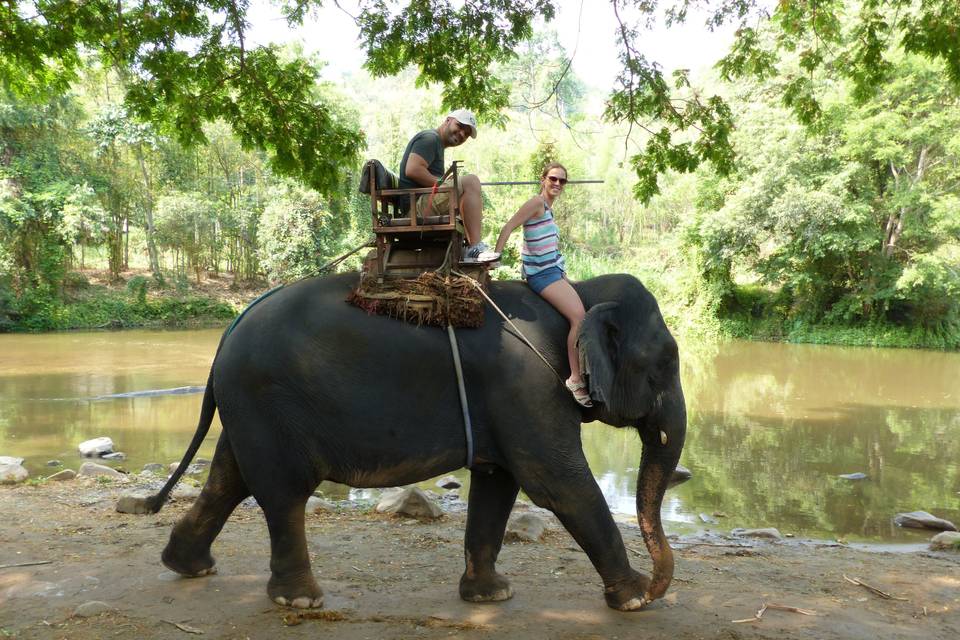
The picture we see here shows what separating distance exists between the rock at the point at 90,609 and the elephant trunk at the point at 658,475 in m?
2.78

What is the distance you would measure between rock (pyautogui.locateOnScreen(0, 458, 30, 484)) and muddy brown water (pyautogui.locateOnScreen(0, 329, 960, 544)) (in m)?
0.99

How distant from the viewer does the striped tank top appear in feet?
13.4

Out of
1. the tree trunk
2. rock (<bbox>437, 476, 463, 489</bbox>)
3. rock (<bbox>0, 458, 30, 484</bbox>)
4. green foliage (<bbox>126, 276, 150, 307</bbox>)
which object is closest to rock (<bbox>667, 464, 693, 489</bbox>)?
rock (<bbox>437, 476, 463, 489</bbox>)

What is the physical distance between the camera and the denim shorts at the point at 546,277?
161 inches

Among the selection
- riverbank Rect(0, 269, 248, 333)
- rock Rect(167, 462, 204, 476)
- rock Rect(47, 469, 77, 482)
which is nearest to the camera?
rock Rect(47, 469, 77, 482)

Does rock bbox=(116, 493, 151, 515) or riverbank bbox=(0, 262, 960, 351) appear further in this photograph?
riverbank bbox=(0, 262, 960, 351)

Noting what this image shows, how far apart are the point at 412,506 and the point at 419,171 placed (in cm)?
316

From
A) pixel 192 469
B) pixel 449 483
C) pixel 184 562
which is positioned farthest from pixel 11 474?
pixel 449 483

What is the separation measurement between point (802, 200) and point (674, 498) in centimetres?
1884

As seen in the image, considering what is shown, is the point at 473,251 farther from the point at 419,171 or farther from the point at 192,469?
the point at 192,469

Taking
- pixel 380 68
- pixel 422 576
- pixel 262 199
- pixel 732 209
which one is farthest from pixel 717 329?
pixel 422 576

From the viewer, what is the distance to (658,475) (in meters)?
4.11

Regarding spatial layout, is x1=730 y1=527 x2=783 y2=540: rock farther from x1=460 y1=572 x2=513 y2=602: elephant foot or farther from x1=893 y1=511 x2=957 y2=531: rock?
x1=460 y1=572 x2=513 y2=602: elephant foot

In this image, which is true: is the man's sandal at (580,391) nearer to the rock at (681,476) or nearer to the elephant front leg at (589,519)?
the elephant front leg at (589,519)
